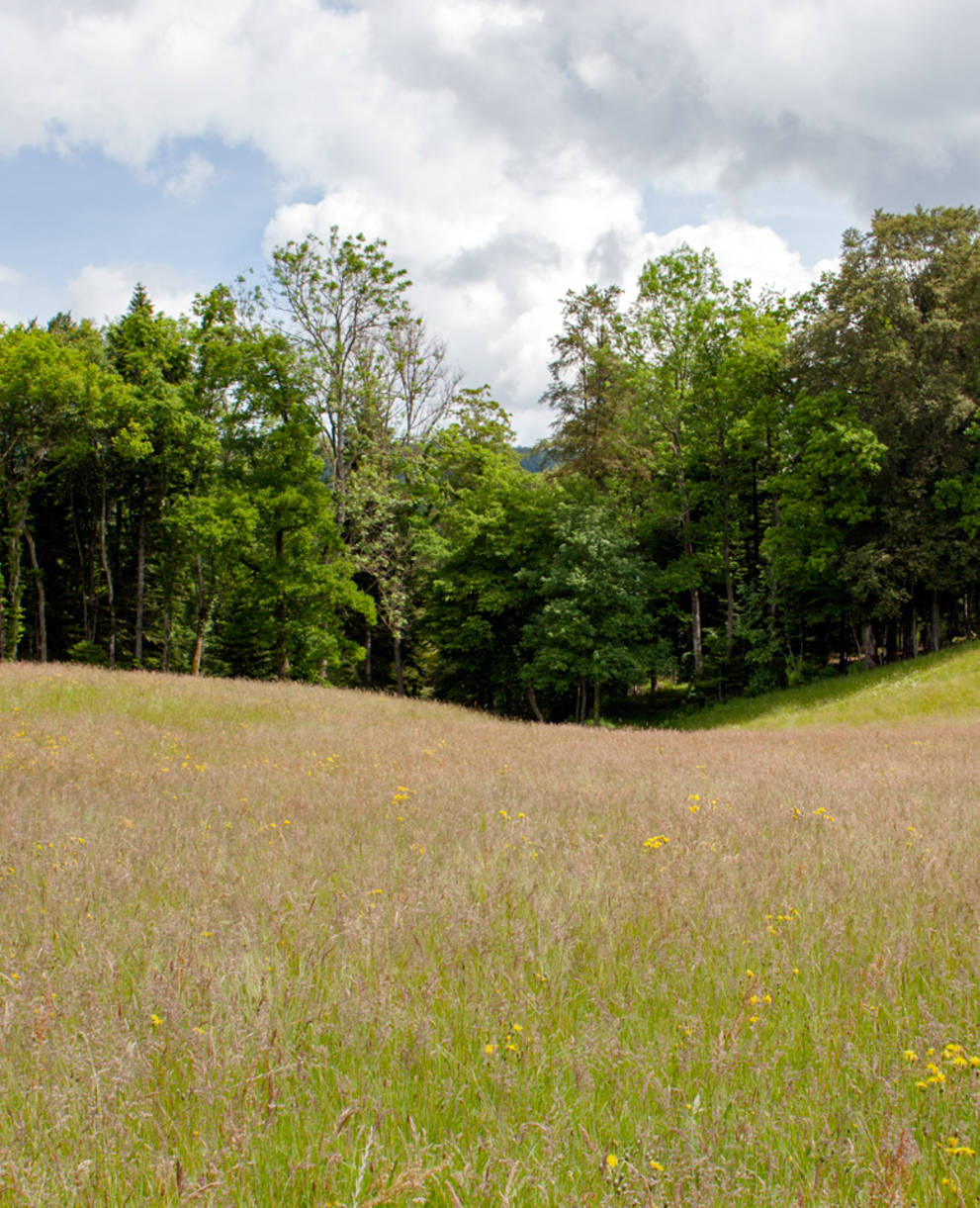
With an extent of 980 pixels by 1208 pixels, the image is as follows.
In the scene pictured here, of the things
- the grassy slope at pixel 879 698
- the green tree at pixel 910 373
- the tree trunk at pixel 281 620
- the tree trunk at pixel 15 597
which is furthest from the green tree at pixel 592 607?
the tree trunk at pixel 15 597

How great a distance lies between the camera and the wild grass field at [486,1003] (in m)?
2.32

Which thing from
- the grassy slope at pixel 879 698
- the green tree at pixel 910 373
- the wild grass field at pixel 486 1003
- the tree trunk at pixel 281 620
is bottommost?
the grassy slope at pixel 879 698

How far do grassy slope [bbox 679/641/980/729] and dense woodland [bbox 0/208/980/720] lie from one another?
9.13ft

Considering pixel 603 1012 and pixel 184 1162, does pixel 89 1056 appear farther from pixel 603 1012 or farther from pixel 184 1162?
pixel 603 1012

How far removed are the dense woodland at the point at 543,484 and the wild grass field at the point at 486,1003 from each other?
2222 centimetres

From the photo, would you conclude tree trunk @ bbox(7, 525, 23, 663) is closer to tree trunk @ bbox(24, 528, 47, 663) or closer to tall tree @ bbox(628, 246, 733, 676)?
tree trunk @ bbox(24, 528, 47, 663)

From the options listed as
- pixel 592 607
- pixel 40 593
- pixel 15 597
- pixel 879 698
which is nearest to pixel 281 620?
pixel 592 607

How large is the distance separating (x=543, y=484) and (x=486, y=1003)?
3226 centimetres

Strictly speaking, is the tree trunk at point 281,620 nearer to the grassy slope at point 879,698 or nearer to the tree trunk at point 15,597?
the tree trunk at point 15,597

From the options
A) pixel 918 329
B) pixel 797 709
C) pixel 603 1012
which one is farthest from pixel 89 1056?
pixel 918 329

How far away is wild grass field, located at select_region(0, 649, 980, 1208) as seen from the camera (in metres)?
2.32

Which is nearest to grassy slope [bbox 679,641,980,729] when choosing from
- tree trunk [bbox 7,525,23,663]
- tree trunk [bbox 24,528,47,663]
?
tree trunk [bbox 7,525,23,663]

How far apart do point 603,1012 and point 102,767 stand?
7.75 metres

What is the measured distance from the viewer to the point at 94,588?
37562mm
